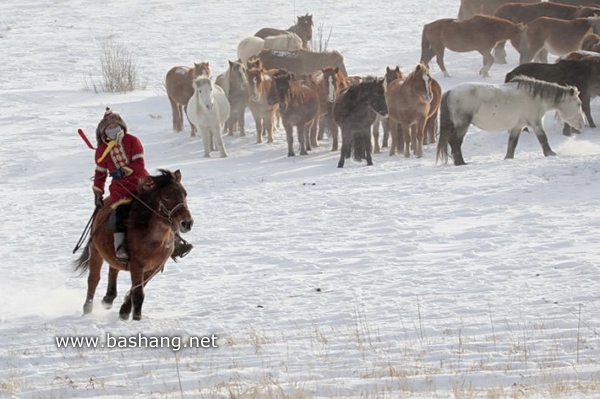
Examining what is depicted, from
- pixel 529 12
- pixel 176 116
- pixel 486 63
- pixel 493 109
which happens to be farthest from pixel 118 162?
pixel 529 12

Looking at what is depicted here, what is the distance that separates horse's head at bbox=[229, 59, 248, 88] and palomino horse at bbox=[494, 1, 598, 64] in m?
8.97

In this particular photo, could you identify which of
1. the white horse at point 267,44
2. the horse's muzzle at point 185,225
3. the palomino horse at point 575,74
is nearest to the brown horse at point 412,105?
the palomino horse at point 575,74

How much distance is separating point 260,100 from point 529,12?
10.3 m

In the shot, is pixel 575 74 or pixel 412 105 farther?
pixel 575 74

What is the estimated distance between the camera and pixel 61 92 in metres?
24.8

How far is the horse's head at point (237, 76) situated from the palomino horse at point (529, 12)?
29.4 ft

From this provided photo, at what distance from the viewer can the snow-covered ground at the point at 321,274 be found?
7.36 metres

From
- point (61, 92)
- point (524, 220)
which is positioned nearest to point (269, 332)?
point (524, 220)

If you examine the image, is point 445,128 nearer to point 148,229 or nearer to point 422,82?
point 422,82

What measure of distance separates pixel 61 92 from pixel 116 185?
16.3 meters

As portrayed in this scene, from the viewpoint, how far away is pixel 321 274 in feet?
35.3

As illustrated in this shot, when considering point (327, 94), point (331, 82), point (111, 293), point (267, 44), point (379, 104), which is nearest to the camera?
point (111, 293)

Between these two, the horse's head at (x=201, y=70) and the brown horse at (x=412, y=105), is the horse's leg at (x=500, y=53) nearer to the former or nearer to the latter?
the brown horse at (x=412, y=105)

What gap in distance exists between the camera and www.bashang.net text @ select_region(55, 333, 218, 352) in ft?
27.4
